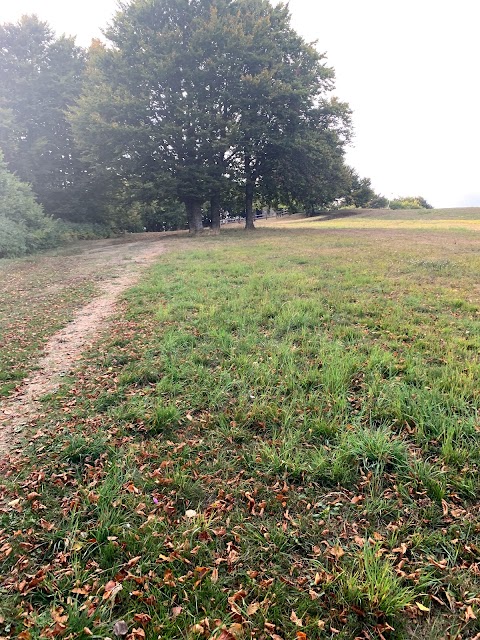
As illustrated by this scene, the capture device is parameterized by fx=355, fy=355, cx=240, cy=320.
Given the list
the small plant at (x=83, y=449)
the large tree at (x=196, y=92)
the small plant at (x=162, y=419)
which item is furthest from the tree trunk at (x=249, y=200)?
the small plant at (x=83, y=449)

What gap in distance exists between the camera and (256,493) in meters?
2.58

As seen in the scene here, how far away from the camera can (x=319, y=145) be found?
851 inches

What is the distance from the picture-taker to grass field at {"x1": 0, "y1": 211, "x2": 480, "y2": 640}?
1.84 m

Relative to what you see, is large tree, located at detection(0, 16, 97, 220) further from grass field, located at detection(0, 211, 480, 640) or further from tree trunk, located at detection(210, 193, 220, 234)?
grass field, located at detection(0, 211, 480, 640)

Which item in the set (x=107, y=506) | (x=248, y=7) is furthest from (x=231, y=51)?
(x=107, y=506)

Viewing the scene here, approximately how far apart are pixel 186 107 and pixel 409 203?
5128 centimetres

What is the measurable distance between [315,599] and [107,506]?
1.47 m

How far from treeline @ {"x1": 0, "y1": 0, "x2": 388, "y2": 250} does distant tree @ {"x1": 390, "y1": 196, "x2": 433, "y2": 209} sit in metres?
37.3

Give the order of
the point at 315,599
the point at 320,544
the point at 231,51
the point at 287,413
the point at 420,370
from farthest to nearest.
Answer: the point at 231,51, the point at 420,370, the point at 287,413, the point at 320,544, the point at 315,599

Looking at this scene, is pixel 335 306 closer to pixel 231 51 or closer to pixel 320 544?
pixel 320 544

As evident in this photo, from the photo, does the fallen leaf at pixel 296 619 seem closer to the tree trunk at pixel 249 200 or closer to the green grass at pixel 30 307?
the green grass at pixel 30 307

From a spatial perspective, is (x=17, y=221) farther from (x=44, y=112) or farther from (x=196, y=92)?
(x=44, y=112)

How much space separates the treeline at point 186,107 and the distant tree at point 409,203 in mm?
37310

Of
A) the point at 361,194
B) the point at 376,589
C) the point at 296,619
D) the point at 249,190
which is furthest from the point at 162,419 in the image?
the point at 361,194
